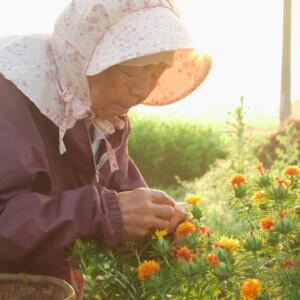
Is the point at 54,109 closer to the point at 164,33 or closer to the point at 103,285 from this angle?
the point at 164,33

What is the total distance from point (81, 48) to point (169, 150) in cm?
614

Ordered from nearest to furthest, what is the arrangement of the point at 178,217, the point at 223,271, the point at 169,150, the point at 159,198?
the point at 223,271 < the point at 159,198 < the point at 178,217 < the point at 169,150

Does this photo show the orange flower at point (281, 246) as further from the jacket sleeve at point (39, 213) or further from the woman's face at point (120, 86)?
the woman's face at point (120, 86)

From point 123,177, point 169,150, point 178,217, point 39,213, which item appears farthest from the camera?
point 169,150

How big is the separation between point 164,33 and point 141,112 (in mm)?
7675

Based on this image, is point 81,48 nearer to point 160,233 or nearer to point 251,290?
point 160,233

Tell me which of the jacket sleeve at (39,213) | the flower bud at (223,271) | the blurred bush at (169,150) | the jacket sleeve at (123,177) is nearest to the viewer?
the flower bud at (223,271)

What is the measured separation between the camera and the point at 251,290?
169 cm

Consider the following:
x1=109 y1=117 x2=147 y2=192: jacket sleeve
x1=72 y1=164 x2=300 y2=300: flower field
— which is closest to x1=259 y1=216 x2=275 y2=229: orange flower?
x1=72 y1=164 x2=300 y2=300: flower field

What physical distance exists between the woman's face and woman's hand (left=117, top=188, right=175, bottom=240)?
0.98ft

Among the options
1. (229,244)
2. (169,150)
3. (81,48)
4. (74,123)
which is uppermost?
(81,48)

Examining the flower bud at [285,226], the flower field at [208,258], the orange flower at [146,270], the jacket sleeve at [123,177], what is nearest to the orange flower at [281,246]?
the flower field at [208,258]

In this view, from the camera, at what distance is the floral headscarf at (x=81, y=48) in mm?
1963

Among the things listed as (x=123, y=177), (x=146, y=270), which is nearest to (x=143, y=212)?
(x=146, y=270)
